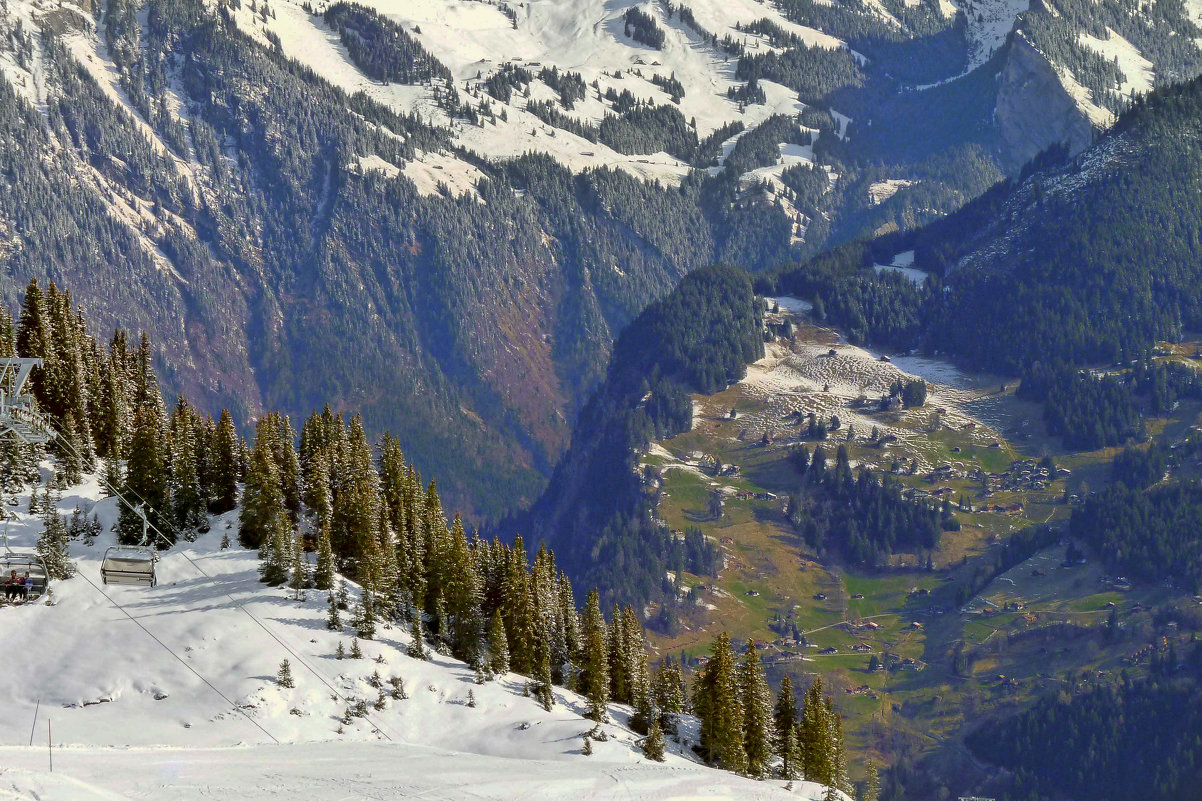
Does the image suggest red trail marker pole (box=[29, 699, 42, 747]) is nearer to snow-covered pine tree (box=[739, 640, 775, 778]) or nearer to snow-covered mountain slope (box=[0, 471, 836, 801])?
snow-covered mountain slope (box=[0, 471, 836, 801])

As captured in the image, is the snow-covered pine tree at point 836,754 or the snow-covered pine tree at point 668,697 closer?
the snow-covered pine tree at point 668,697

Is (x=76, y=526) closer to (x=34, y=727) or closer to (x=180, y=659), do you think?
(x=180, y=659)

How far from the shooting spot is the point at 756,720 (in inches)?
6240

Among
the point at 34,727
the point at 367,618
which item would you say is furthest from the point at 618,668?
the point at 34,727

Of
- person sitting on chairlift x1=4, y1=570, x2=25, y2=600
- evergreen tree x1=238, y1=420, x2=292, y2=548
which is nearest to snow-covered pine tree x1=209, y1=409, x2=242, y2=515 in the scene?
evergreen tree x1=238, y1=420, x2=292, y2=548

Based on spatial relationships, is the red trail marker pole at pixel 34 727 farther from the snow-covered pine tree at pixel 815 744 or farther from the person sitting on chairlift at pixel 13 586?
the snow-covered pine tree at pixel 815 744

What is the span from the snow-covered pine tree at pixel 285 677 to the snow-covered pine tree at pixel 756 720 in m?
41.3

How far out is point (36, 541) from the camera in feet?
498

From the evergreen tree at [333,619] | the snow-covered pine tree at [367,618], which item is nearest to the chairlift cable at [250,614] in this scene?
the evergreen tree at [333,619]

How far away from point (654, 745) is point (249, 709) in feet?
112

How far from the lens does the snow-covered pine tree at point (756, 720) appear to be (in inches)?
6125

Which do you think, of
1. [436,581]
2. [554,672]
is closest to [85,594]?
[436,581]

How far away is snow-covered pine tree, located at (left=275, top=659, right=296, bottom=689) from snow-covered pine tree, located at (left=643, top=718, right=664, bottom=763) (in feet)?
99.7

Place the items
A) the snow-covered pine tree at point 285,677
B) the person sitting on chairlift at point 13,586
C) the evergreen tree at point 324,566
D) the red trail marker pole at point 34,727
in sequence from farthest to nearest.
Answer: the evergreen tree at point 324,566, the snow-covered pine tree at point 285,677, the red trail marker pole at point 34,727, the person sitting on chairlift at point 13,586
